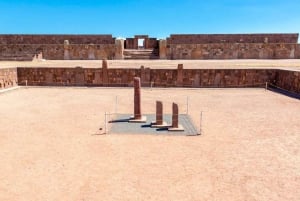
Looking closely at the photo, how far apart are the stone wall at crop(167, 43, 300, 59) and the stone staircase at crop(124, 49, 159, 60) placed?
1.56 meters

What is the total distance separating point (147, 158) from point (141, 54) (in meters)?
21.7

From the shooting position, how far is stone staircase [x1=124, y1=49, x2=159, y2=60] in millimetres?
26141

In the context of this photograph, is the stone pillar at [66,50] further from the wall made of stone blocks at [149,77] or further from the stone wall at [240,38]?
the wall made of stone blocks at [149,77]

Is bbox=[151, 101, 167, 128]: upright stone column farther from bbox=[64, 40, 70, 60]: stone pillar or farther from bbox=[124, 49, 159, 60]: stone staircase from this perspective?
bbox=[64, 40, 70, 60]: stone pillar

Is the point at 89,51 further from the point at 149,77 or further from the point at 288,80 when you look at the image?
the point at 288,80

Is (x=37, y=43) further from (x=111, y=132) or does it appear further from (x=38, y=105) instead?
(x=111, y=132)

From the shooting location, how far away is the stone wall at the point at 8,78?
14196 mm

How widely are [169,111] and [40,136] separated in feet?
13.9

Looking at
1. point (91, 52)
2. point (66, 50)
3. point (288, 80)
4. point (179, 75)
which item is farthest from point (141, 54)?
point (288, 80)

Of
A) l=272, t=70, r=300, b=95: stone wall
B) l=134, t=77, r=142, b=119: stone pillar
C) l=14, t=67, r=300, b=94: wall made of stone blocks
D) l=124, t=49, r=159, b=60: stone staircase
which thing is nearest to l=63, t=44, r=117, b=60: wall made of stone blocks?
l=124, t=49, r=159, b=60: stone staircase

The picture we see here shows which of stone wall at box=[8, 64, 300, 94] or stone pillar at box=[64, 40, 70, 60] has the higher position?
stone pillar at box=[64, 40, 70, 60]

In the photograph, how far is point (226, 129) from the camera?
7457mm

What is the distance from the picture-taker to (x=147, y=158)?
5430 millimetres

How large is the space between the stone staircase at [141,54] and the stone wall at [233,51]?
156cm
